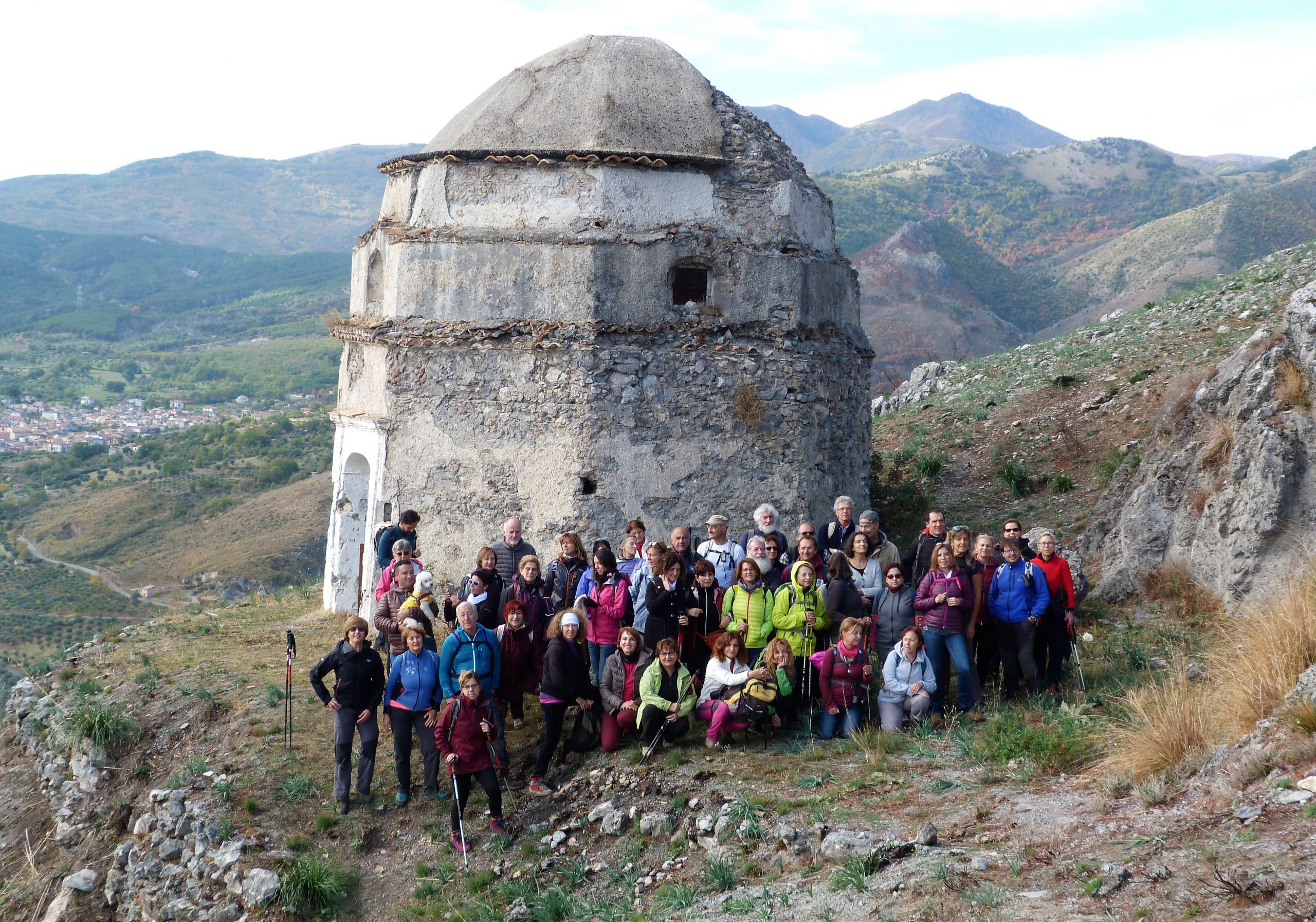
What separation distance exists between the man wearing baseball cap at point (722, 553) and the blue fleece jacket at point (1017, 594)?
7.06 ft

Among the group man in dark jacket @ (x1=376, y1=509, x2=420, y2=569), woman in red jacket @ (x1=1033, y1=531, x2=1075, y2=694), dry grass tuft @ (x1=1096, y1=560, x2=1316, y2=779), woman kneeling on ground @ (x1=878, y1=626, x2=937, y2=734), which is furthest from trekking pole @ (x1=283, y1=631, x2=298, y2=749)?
dry grass tuft @ (x1=1096, y1=560, x2=1316, y2=779)

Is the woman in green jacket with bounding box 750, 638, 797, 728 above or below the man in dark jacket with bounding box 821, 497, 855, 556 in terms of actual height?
below

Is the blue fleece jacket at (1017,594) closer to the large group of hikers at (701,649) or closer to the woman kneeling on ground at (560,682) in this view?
the large group of hikers at (701,649)

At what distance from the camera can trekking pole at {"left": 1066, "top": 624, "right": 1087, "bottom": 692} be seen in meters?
8.72

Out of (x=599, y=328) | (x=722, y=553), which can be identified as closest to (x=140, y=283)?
(x=599, y=328)

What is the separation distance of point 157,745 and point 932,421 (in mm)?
15164

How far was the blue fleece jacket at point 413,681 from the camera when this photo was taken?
8.30 m

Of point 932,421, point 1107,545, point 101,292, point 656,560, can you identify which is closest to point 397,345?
point 656,560

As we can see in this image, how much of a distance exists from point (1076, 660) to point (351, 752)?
A: 6228 mm

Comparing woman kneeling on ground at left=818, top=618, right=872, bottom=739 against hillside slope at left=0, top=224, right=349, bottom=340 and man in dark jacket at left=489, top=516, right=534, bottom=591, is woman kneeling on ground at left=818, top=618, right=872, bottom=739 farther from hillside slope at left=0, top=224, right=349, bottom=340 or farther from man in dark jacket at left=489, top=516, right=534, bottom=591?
hillside slope at left=0, top=224, right=349, bottom=340

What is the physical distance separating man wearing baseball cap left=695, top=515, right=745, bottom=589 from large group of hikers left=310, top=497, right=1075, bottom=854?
0.10 ft

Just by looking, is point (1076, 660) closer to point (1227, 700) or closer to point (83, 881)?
point (1227, 700)

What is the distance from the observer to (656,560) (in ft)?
28.3

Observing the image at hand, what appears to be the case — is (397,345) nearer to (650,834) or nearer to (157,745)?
(157,745)
